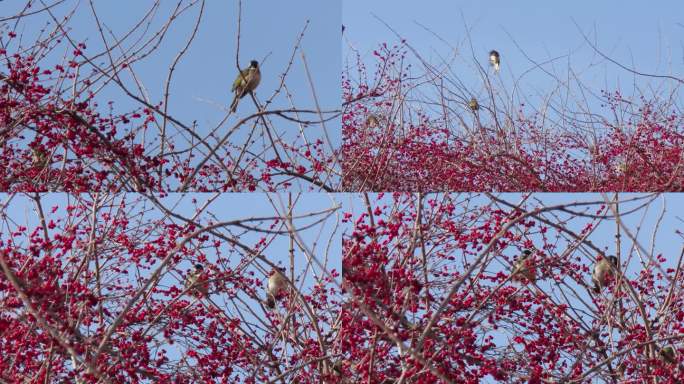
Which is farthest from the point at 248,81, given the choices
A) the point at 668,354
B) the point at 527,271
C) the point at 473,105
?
the point at 668,354

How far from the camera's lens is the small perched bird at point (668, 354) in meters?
4.18

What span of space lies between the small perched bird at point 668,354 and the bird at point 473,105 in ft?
5.42

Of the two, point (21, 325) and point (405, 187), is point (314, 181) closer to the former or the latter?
point (405, 187)

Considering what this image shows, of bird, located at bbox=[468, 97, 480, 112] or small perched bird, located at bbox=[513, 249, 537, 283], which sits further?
bird, located at bbox=[468, 97, 480, 112]

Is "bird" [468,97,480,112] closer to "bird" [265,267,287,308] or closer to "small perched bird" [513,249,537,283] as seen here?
"small perched bird" [513,249,537,283]

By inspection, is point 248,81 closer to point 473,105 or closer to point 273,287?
point 273,287

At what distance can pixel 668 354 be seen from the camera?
4223mm

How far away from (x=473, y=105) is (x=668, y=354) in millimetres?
1696

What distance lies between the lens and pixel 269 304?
13.2 ft

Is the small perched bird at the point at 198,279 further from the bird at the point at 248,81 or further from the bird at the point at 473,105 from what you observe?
the bird at the point at 473,105

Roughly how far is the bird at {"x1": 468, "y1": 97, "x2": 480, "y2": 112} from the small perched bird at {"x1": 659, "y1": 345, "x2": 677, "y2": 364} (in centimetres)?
165

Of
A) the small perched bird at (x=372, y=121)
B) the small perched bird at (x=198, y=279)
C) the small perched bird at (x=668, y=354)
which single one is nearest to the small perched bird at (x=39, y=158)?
the small perched bird at (x=198, y=279)

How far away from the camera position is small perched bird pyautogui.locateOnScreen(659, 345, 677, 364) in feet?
13.7

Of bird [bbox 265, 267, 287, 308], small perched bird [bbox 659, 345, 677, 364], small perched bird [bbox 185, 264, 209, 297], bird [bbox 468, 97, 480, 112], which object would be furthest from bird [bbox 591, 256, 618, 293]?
small perched bird [bbox 185, 264, 209, 297]
